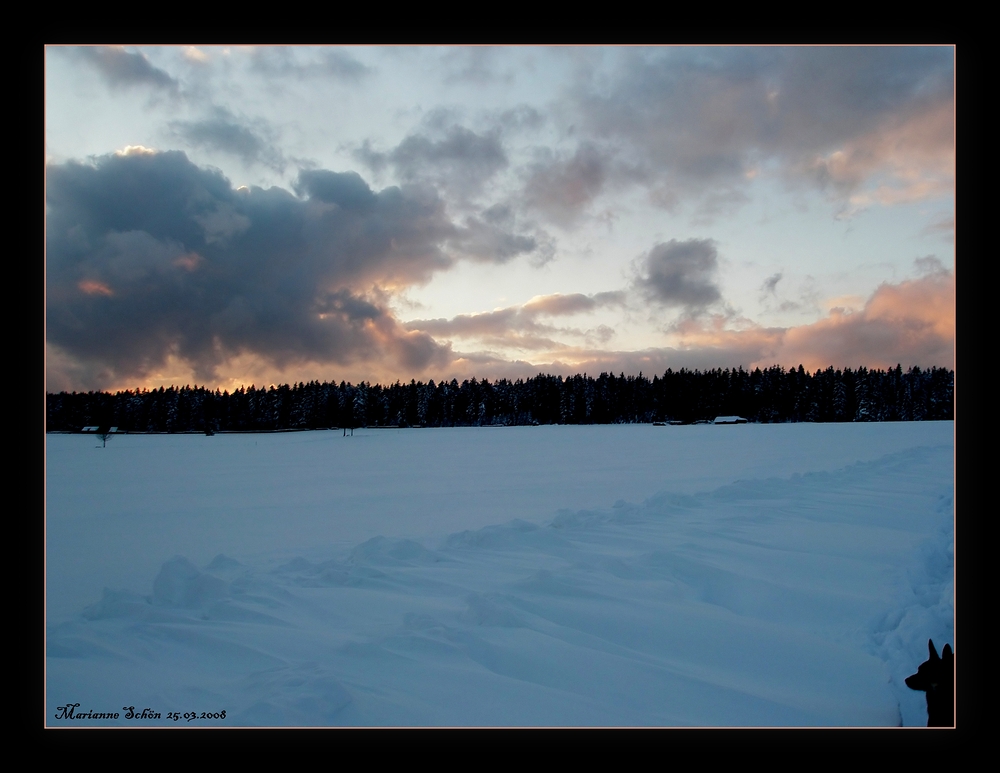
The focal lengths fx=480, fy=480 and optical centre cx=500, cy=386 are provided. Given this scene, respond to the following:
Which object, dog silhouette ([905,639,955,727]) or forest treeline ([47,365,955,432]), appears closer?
dog silhouette ([905,639,955,727])

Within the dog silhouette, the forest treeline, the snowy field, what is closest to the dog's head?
the dog silhouette

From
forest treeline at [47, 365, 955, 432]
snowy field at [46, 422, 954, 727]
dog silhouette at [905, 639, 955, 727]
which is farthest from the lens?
forest treeline at [47, 365, 955, 432]

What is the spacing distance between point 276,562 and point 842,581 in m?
6.72

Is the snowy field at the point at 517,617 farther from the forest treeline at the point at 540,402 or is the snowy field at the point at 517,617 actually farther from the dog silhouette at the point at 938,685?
the forest treeline at the point at 540,402

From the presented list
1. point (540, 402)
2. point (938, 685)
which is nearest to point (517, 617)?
point (938, 685)

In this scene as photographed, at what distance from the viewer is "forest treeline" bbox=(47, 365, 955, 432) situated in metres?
A: 75.6

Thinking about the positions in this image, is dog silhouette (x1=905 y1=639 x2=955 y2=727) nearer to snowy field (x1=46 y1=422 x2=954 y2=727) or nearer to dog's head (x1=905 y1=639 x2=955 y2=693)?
dog's head (x1=905 y1=639 x2=955 y2=693)

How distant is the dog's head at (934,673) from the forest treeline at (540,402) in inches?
3101

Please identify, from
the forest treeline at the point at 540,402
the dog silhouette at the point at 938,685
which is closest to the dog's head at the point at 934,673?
the dog silhouette at the point at 938,685

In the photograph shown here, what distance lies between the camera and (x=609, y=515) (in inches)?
333

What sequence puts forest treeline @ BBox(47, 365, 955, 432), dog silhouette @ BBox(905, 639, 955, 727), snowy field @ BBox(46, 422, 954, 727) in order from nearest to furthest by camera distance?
dog silhouette @ BBox(905, 639, 955, 727) < snowy field @ BBox(46, 422, 954, 727) < forest treeline @ BBox(47, 365, 955, 432)

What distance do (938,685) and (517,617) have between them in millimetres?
2785

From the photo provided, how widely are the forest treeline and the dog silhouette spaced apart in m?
78.9
